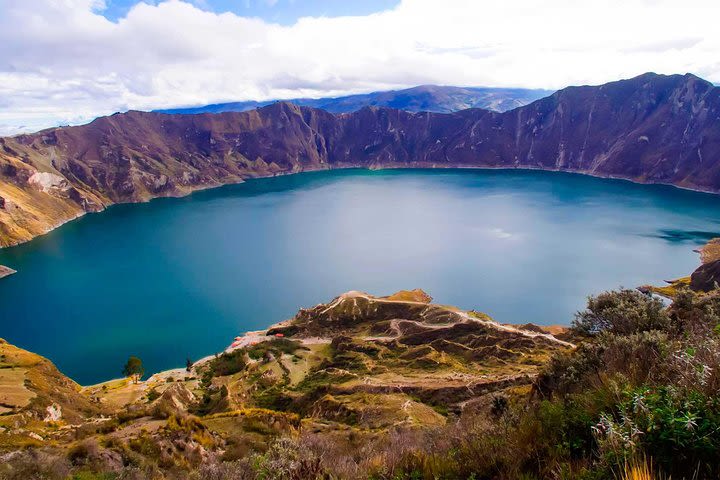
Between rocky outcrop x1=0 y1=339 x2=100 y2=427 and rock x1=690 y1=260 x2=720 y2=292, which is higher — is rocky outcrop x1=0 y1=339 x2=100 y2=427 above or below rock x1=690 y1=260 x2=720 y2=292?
above

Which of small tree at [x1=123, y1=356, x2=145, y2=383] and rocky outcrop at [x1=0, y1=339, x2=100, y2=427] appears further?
small tree at [x1=123, y1=356, x2=145, y2=383]

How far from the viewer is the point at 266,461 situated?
973cm

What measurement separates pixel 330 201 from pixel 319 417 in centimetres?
13814

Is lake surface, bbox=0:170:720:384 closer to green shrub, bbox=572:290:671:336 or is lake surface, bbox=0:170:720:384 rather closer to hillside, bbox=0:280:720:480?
hillside, bbox=0:280:720:480

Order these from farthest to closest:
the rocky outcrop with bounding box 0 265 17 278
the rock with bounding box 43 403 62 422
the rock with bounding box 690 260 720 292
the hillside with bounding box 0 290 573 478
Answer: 1. the rocky outcrop with bounding box 0 265 17 278
2. the rock with bounding box 690 260 720 292
3. the rock with bounding box 43 403 62 422
4. the hillside with bounding box 0 290 573 478

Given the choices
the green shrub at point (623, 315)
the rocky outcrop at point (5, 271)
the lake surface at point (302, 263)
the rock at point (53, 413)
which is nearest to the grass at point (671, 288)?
the lake surface at point (302, 263)

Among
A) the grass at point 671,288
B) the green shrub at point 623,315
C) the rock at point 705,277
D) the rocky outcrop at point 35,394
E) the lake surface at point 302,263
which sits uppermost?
the green shrub at point 623,315

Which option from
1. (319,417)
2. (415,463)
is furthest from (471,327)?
(415,463)

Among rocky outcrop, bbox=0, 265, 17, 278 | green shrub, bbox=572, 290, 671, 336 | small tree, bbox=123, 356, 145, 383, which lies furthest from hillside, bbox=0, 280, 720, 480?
rocky outcrop, bbox=0, 265, 17, 278

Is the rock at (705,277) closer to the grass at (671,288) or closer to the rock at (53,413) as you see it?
the grass at (671,288)

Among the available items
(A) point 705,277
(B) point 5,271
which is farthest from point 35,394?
(A) point 705,277

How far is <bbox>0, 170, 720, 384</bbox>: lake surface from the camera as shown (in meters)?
67.0

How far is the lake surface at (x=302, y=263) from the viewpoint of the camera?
6700cm

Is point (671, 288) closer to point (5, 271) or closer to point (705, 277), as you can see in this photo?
point (705, 277)
